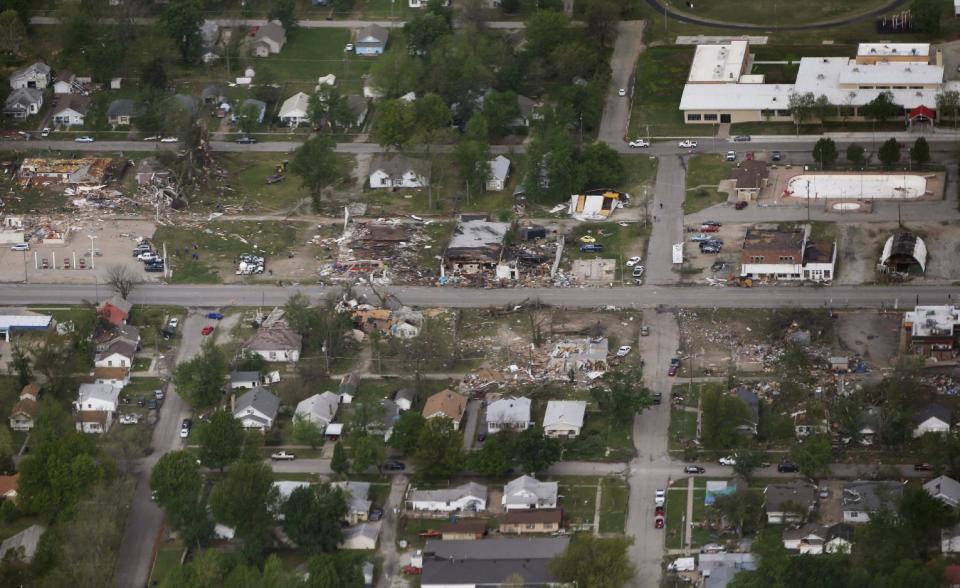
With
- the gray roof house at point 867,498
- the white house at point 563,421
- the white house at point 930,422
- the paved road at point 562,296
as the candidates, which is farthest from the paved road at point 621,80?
the gray roof house at point 867,498

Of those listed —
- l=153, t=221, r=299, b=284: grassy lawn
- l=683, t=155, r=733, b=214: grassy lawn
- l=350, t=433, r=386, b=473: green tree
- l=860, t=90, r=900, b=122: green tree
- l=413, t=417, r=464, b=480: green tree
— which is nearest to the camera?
l=413, t=417, r=464, b=480: green tree

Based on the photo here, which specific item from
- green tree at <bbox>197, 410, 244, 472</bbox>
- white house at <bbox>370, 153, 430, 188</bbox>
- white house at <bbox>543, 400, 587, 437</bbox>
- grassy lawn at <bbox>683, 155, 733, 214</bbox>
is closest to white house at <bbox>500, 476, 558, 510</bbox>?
white house at <bbox>543, 400, 587, 437</bbox>

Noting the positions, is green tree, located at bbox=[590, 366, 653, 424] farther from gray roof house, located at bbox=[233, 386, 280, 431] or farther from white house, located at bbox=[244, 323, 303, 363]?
white house, located at bbox=[244, 323, 303, 363]

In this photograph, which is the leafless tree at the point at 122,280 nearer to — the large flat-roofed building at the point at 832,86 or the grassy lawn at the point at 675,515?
the grassy lawn at the point at 675,515

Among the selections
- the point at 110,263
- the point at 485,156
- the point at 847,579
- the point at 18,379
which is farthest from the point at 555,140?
the point at 847,579

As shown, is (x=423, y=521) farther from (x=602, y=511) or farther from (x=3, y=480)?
(x=3, y=480)

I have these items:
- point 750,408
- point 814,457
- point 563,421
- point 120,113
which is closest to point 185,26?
point 120,113
